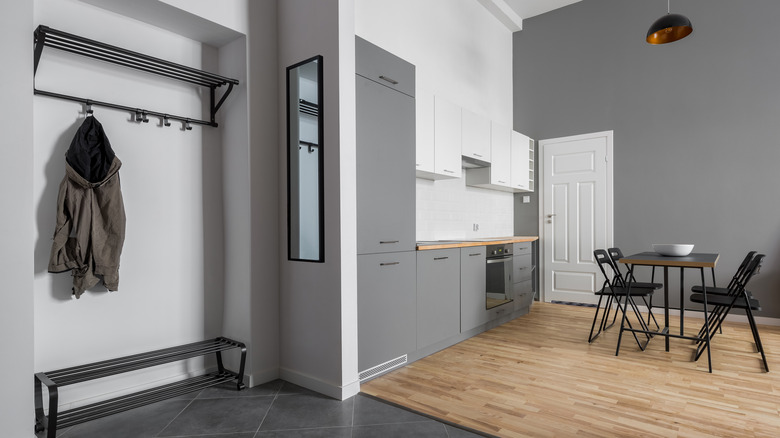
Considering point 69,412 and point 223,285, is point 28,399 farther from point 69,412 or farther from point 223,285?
point 223,285

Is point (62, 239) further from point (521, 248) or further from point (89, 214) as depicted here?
point (521, 248)

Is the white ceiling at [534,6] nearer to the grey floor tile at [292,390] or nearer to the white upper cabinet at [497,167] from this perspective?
the white upper cabinet at [497,167]

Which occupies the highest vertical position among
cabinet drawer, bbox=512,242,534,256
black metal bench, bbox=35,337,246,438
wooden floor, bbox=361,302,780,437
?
cabinet drawer, bbox=512,242,534,256

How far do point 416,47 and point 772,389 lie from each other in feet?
13.2

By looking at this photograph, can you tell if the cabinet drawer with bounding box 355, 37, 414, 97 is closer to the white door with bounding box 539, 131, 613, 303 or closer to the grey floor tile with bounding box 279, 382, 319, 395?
the grey floor tile with bounding box 279, 382, 319, 395

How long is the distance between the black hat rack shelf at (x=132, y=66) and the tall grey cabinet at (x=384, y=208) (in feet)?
3.06

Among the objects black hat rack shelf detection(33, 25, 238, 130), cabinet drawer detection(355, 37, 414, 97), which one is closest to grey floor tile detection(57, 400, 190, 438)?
black hat rack shelf detection(33, 25, 238, 130)

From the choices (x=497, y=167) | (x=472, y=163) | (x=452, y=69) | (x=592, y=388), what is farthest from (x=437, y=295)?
(x=452, y=69)

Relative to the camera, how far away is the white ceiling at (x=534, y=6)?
5.90m

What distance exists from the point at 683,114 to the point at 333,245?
472cm

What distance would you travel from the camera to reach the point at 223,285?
10.2ft

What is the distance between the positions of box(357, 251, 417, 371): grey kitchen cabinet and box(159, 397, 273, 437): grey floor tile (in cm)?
70

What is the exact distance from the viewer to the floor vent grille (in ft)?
9.59

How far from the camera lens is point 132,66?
2.61 metres
